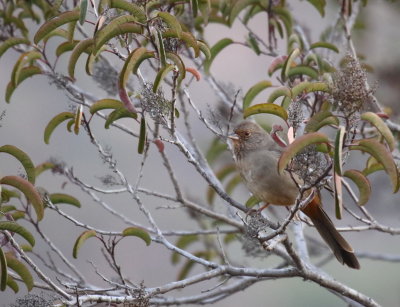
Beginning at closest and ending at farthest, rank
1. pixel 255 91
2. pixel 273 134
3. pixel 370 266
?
pixel 273 134 < pixel 255 91 < pixel 370 266

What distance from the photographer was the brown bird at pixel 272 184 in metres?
4.34

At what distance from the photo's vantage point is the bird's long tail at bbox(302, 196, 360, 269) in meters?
4.37

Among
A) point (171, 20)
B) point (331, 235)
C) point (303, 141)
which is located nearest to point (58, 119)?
point (171, 20)

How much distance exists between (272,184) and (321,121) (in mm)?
1115

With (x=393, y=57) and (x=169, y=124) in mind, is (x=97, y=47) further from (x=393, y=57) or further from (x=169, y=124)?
(x=393, y=57)


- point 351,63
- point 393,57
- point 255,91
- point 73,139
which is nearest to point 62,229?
point 73,139

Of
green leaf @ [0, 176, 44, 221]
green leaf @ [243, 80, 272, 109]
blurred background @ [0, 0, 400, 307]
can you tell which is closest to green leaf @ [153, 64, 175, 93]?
green leaf @ [0, 176, 44, 221]

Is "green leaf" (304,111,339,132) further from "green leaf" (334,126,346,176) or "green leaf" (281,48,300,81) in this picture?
"green leaf" (281,48,300,81)

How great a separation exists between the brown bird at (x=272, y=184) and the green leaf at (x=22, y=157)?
1.39 meters

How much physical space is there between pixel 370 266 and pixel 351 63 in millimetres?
7995

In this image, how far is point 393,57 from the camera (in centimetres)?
722

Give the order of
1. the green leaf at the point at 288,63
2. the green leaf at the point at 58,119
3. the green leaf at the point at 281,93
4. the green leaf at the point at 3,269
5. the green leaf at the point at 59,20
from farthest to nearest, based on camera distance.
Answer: the green leaf at the point at 288,63, the green leaf at the point at 58,119, the green leaf at the point at 281,93, the green leaf at the point at 59,20, the green leaf at the point at 3,269

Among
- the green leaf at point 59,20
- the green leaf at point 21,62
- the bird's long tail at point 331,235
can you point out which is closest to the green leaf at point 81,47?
the green leaf at point 59,20

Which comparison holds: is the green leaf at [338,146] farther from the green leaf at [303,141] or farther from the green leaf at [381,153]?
the green leaf at [381,153]
